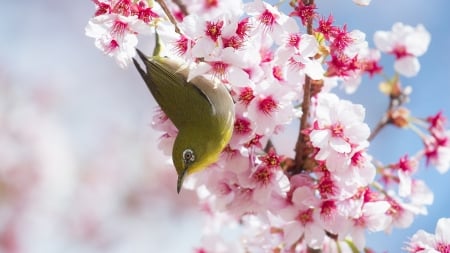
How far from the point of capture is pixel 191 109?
5.58 ft

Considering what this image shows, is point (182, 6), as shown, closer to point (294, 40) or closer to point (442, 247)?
point (294, 40)

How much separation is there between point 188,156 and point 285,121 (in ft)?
0.98

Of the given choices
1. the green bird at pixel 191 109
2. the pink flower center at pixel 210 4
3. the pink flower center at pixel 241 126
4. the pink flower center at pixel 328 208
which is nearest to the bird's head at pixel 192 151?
the green bird at pixel 191 109

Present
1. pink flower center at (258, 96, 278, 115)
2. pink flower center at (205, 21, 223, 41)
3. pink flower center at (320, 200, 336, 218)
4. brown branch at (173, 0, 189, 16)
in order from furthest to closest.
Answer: brown branch at (173, 0, 189, 16)
pink flower center at (320, 200, 336, 218)
pink flower center at (258, 96, 278, 115)
pink flower center at (205, 21, 223, 41)

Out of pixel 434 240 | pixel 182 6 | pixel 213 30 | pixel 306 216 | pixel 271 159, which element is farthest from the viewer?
pixel 182 6

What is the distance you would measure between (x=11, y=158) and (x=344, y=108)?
3483mm

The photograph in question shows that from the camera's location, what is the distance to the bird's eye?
5.61 feet

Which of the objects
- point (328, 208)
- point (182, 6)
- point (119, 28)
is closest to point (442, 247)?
point (328, 208)

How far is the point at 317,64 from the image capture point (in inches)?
70.2

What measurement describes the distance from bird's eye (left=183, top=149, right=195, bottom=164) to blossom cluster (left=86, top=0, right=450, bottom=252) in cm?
16

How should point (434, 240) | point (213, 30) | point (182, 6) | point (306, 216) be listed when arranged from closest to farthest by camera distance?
point (213, 30)
point (434, 240)
point (306, 216)
point (182, 6)

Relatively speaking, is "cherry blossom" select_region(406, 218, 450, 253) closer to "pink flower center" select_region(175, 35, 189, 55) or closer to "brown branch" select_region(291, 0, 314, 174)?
"brown branch" select_region(291, 0, 314, 174)

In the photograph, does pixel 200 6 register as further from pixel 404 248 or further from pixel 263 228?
pixel 404 248

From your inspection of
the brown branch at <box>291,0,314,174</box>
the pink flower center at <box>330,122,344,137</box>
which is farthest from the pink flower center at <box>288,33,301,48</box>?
the pink flower center at <box>330,122,344,137</box>
